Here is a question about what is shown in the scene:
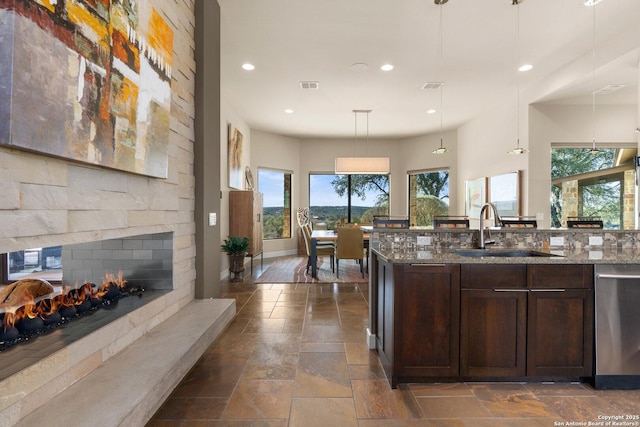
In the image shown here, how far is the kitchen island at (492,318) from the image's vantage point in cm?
206

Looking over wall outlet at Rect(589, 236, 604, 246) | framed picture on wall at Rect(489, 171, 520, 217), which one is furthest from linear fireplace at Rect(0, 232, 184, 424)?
framed picture on wall at Rect(489, 171, 520, 217)

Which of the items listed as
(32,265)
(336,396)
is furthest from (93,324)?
(336,396)

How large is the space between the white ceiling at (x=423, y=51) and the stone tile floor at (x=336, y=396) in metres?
3.18

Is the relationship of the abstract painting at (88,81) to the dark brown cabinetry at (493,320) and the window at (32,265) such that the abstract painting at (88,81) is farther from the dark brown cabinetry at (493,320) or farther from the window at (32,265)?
the dark brown cabinetry at (493,320)

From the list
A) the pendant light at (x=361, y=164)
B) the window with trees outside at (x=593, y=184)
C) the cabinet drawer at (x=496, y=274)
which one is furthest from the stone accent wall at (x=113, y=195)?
the window with trees outside at (x=593, y=184)

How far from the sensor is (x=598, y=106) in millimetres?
4871

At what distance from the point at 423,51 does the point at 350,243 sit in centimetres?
296

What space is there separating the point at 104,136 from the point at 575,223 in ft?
12.3

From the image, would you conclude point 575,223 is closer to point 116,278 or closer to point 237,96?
point 116,278

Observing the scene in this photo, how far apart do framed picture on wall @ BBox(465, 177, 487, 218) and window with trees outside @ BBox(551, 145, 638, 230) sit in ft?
4.21

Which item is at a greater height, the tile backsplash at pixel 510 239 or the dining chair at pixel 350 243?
the tile backsplash at pixel 510 239

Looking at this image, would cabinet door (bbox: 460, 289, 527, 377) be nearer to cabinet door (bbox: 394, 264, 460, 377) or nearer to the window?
cabinet door (bbox: 394, 264, 460, 377)

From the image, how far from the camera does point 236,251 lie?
5121 millimetres

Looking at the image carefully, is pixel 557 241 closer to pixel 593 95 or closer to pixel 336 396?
pixel 336 396
